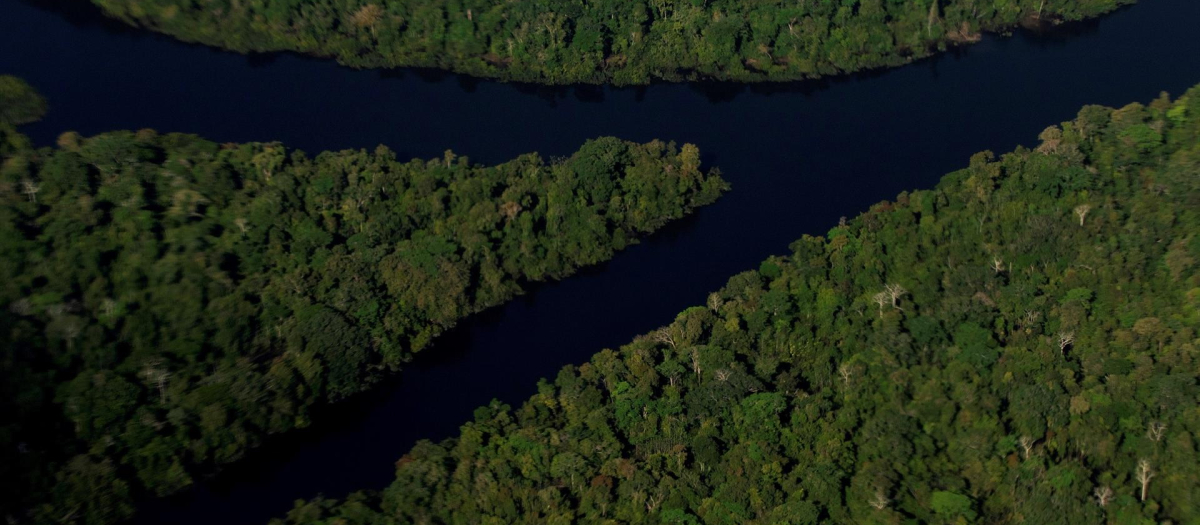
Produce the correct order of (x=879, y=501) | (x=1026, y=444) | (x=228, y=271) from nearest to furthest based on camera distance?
(x=879, y=501)
(x=1026, y=444)
(x=228, y=271)

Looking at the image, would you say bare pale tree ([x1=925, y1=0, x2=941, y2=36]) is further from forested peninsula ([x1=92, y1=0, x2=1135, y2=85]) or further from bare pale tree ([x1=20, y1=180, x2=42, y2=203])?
bare pale tree ([x1=20, y1=180, x2=42, y2=203])

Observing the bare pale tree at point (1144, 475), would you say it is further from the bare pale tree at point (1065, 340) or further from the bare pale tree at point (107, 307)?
the bare pale tree at point (107, 307)

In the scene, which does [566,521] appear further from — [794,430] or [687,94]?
[687,94]

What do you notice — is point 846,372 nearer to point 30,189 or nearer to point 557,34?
point 557,34

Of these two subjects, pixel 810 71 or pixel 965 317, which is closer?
pixel 965 317

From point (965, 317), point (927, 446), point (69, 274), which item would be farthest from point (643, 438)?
point (69, 274)

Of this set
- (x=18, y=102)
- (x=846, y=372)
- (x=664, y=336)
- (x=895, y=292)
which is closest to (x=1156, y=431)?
(x=846, y=372)
